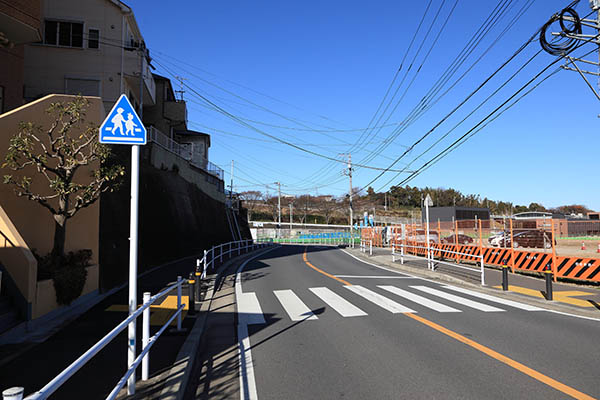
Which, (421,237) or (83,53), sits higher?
(83,53)

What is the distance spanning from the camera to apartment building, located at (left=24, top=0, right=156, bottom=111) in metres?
22.3

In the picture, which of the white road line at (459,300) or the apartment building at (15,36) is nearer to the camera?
the white road line at (459,300)

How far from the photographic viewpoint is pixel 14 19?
1255 cm

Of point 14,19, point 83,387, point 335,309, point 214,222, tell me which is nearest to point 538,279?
point 335,309

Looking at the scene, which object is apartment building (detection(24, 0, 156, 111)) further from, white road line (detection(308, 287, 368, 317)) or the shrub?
white road line (detection(308, 287, 368, 317))

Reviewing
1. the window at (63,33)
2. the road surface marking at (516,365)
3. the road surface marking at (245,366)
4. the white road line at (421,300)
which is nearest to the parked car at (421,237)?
the white road line at (421,300)

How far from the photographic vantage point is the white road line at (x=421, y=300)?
31.1ft

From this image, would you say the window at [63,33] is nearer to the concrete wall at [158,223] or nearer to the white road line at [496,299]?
the concrete wall at [158,223]

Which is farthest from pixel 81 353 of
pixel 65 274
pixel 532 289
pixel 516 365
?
pixel 532 289

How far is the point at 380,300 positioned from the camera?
10453mm

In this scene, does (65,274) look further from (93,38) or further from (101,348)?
(93,38)

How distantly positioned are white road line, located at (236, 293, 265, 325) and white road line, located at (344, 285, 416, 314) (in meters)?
3.07

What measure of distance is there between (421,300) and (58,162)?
34.4ft

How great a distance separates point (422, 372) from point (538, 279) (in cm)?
1235
